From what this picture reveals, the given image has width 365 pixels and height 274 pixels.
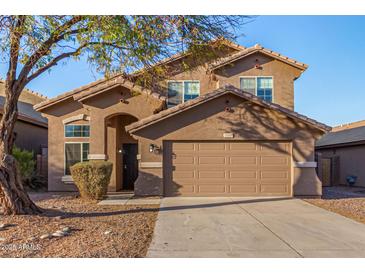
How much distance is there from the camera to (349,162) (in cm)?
1858

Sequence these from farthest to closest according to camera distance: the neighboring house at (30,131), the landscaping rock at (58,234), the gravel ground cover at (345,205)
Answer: the neighboring house at (30,131) < the gravel ground cover at (345,205) < the landscaping rock at (58,234)

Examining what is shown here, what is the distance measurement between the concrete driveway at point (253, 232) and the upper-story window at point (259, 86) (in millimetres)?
6869

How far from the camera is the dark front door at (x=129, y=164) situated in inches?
624

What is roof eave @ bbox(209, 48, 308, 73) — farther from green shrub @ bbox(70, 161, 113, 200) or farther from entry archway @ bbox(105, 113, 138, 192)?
green shrub @ bbox(70, 161, 113, 200)

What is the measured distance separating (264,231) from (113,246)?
11.8 ft

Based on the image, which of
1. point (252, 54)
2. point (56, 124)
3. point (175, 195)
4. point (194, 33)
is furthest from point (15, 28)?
point (252, 54)

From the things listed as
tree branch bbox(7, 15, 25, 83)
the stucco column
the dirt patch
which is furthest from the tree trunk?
the stucco column

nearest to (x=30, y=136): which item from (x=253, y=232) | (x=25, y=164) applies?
(x=25, y=164)

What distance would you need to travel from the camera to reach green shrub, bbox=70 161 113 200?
11766mm

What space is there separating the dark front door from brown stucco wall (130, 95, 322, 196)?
324 centimetres

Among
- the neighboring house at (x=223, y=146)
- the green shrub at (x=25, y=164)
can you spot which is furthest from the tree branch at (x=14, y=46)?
the green shrub at (x=25, y=164)

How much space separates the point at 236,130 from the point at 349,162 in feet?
31.9

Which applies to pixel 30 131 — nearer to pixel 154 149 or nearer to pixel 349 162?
pixel 154 149

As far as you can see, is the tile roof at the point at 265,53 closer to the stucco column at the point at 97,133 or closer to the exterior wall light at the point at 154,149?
the exterior wall light at the point at 154,149
